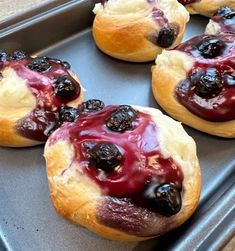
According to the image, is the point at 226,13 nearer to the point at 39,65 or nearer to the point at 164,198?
the point at 39,65

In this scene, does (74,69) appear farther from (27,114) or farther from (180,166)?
(180,166)

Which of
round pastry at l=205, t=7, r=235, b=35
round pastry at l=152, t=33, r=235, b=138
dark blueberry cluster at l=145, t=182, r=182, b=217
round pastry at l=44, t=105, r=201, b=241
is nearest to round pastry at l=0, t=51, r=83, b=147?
round pastry at l=44, t=105, r=201, b=241

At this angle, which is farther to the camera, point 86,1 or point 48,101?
point 86,1

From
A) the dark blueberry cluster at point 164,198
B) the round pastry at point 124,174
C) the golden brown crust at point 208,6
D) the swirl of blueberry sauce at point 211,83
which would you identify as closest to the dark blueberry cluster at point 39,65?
the round pastry at point 124,174

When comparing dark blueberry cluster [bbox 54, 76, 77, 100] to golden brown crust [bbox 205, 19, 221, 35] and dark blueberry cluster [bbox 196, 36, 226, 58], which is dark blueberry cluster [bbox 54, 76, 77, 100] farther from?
golden brown crust [bbox 205, 19, 221, 35]

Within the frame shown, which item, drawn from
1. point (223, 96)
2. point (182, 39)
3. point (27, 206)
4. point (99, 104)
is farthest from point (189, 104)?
point (27, 206)

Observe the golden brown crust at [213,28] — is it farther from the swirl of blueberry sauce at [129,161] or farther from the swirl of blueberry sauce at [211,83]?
the swirl of blueberry sauce at [129,161]

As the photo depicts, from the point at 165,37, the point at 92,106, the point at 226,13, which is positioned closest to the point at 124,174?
the point at 92,106
